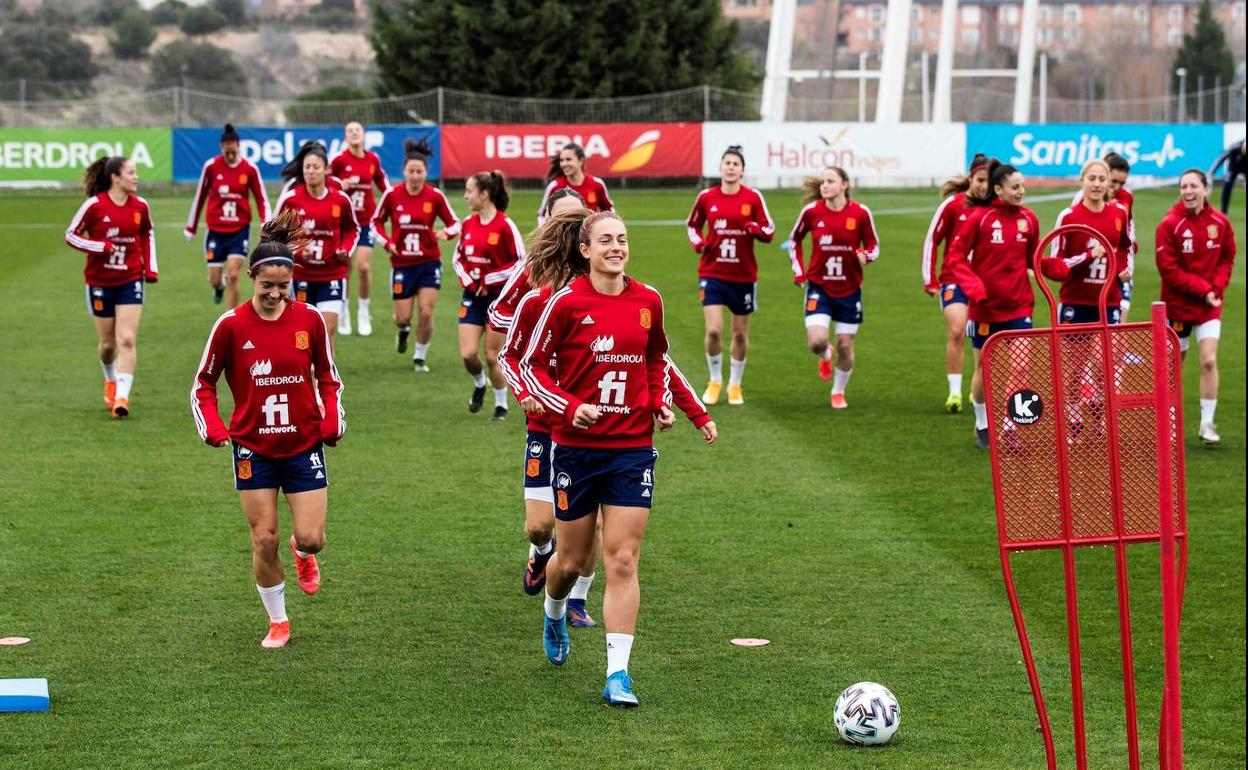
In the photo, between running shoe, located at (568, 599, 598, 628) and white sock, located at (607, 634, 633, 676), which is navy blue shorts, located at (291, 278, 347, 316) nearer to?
running shoe, located at (568, 599, 598, 628)

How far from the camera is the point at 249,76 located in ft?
341

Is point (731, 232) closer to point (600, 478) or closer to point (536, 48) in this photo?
point (600, 478)

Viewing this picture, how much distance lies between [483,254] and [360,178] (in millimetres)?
5561

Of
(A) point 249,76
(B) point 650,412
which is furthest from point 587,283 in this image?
(A) point 249,76

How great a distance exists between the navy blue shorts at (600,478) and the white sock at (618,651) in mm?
551

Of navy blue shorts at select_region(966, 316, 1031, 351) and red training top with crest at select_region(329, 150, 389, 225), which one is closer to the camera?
navy blue shorts at select_region(966, 316, 1031, 351)

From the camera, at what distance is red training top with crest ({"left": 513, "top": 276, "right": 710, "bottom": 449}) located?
7.31 meters

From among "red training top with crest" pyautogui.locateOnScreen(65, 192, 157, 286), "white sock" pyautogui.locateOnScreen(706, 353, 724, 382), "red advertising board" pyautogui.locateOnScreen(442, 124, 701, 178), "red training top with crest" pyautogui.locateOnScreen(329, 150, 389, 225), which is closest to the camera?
"red training top with crest" pyautogui.locateOnScreen(65, 192, 157, 286)

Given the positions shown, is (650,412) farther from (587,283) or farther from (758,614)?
(758,614)

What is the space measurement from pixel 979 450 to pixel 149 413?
6.95 m

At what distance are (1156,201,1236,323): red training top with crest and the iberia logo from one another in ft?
99.2

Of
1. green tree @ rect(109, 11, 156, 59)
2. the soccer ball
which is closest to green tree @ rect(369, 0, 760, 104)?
the soccer ball

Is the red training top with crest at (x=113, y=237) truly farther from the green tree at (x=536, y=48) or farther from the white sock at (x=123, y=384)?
the green tree at (x=536, y=48)

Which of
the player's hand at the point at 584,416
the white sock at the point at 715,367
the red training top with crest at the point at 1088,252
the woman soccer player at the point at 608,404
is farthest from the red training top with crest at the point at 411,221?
the player's hand at the point at 584,416
